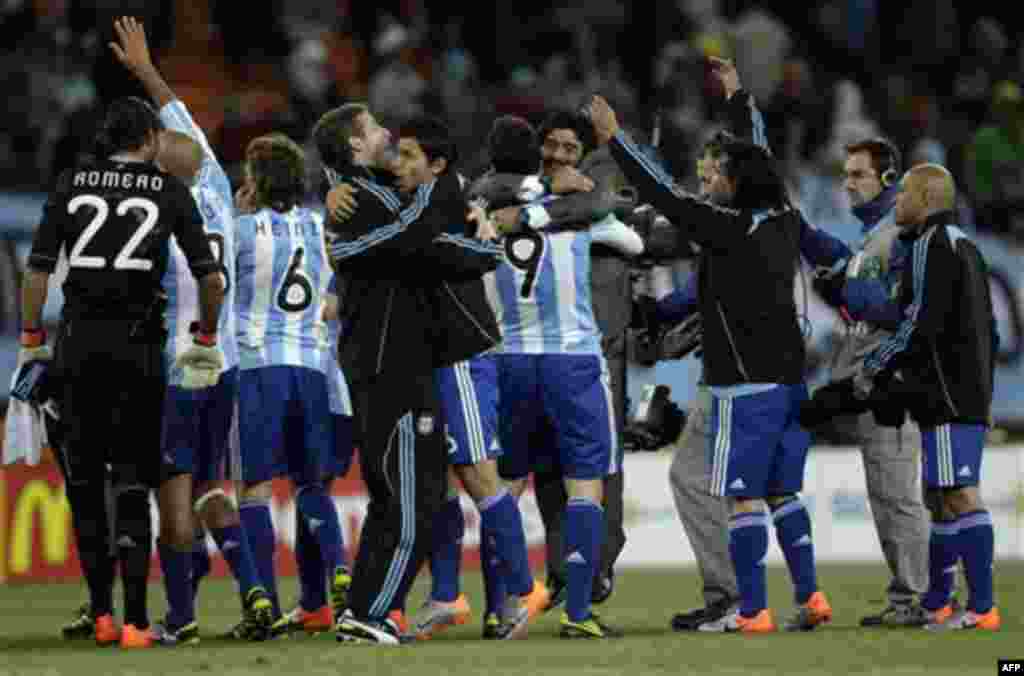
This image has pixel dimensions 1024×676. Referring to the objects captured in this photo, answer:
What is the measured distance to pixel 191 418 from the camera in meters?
12.1

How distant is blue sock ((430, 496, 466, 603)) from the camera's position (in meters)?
12.4

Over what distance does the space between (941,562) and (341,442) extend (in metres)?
3.09

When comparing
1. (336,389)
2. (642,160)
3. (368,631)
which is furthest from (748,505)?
(336,389)

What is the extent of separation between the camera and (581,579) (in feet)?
38.5

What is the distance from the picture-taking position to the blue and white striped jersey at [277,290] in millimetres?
12680

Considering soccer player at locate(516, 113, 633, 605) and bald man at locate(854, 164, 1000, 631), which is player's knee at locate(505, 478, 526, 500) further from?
bald man at locate(854, 164, 1000, 631)

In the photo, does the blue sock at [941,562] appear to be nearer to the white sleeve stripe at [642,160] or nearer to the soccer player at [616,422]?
the soccer player at [616,422]

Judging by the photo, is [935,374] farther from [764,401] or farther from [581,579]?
[581,579]

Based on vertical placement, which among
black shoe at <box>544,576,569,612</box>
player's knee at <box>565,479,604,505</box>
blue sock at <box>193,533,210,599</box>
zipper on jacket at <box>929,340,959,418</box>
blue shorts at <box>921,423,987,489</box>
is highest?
zipper on jacket at <box>929,340,959,418</box>

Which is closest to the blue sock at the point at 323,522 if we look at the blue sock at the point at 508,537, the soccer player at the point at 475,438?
the soccer player at the point at 475,438

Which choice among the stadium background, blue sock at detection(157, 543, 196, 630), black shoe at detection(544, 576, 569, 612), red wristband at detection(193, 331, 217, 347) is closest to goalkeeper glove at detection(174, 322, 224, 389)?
red wristband at detection(193, 331, 217, 347)

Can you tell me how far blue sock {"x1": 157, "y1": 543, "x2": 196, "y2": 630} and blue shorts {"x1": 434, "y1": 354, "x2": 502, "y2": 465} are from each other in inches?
52.5

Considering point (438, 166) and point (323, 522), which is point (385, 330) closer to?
point (438, 166)

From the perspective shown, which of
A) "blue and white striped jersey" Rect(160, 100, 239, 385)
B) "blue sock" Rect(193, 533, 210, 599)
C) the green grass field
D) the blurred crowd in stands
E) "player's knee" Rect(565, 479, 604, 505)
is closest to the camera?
the green grass field
